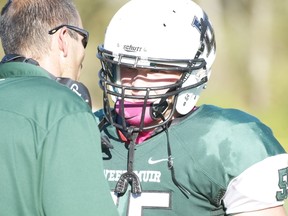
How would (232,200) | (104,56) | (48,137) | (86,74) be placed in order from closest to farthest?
(48,137) < (232,200) < (104,56) < (86,74)

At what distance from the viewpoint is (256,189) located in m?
2.77

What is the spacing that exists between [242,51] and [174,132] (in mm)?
18095

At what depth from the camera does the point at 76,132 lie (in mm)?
2330

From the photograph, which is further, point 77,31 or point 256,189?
point 77,31

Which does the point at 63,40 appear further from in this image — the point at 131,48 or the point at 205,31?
the point at 205,31

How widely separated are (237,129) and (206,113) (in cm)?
16

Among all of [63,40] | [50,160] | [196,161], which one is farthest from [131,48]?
[50,160]

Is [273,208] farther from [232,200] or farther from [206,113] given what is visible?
[206,113]

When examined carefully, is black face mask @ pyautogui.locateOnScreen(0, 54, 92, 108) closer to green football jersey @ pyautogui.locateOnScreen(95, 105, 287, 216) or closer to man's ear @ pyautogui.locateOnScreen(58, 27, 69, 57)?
man's ear @ pyautogui.locateOnScreen(58, 27, 69, 57)

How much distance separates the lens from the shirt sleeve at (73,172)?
90.1 inches

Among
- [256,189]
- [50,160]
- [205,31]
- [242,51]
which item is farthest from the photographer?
[242,51]

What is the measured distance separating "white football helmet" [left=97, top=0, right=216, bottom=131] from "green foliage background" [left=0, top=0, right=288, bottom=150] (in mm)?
13076

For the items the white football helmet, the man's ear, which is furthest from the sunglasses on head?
the white football helmet

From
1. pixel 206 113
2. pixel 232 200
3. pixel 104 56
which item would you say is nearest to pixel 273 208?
pixel 232 200
